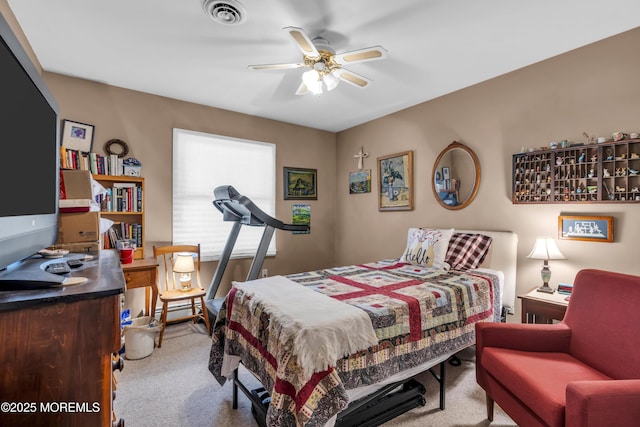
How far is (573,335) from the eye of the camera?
1.86 metres

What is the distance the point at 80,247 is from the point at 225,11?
5.78 ft

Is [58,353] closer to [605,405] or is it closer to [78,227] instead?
[78,227]

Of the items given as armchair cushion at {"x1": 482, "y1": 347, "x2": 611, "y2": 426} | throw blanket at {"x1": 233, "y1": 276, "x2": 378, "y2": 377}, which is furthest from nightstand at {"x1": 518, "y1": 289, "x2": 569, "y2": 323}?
throw blanket at {"x1": 233, "y1": 276, "x2": 378, "y2": 377}

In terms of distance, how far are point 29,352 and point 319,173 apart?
431 cm

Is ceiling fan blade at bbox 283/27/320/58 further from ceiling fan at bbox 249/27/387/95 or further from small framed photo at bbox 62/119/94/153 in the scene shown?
small framed photo at bbox 62/119/94/153

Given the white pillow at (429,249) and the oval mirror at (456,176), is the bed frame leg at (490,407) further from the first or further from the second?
the oval mirror at (456,176)

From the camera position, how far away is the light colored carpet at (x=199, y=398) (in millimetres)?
1879

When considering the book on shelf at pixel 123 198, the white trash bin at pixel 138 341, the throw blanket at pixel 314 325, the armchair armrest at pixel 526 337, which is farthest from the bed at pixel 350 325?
the book on shelf at pixel 123 198

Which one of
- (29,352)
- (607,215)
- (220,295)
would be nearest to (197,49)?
(29,352)

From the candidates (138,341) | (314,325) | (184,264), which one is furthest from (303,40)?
(138,341)

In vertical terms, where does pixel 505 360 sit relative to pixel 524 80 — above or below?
below

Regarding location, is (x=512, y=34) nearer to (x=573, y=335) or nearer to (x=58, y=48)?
(x=573, y=335)

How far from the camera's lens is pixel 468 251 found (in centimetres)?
288

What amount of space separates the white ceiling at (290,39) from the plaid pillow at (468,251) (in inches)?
64.3
